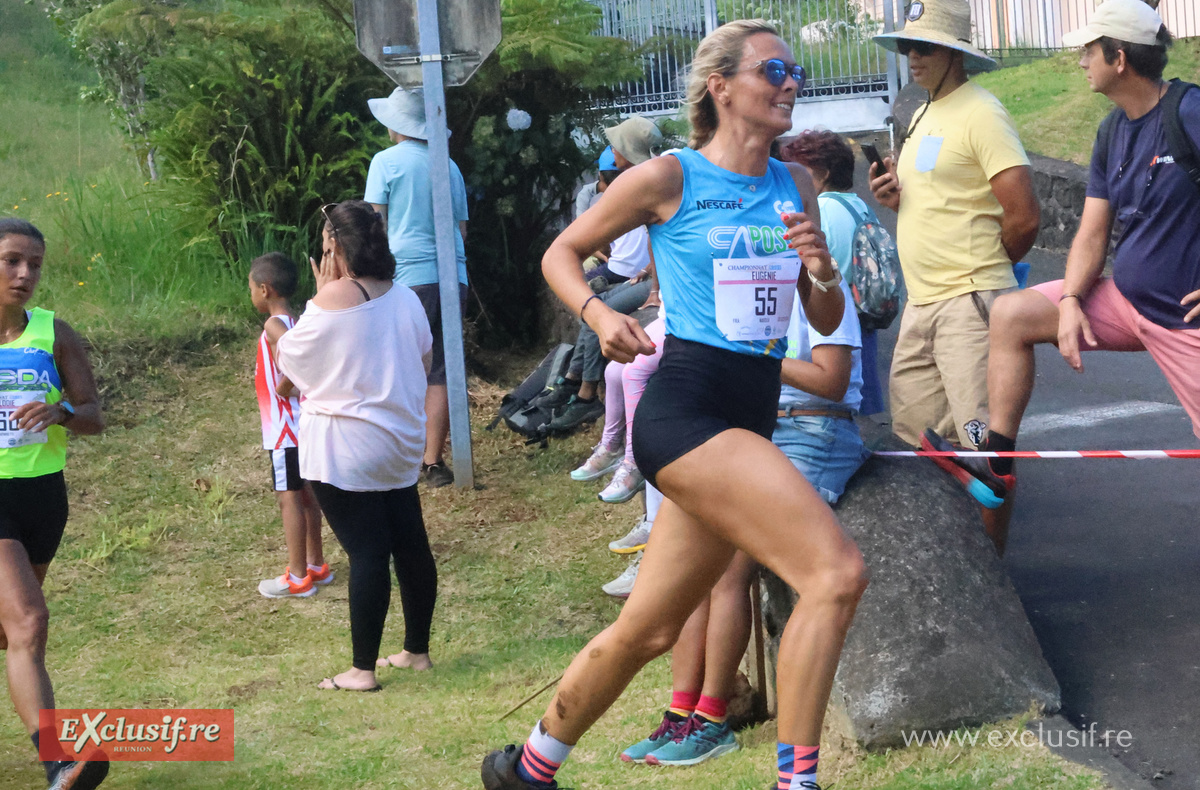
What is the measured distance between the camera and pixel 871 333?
501cm

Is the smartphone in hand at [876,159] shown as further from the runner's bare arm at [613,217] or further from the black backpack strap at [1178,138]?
the runner's bare arm at [613,217]

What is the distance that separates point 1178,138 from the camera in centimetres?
417

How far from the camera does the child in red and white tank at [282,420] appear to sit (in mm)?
6289

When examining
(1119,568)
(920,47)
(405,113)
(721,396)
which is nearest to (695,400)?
(721,396)

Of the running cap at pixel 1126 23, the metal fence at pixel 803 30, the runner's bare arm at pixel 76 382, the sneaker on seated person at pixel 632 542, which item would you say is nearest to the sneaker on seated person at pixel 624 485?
the sneaker on seated person at pixel 632 542

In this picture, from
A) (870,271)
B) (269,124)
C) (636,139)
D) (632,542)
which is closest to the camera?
(870,271)

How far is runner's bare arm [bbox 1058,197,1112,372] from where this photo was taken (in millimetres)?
4531

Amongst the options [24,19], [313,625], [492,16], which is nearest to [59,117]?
[24,19]

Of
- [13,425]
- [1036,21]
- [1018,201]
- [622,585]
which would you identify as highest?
[1036,21]

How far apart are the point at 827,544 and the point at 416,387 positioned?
2.67 metres

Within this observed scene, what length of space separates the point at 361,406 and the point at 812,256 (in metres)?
2.42

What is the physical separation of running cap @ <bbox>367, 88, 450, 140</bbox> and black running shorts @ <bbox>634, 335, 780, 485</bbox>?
509cm

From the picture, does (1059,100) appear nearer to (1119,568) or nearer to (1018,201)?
(1119,568)

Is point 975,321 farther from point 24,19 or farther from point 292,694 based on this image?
point 24,19
